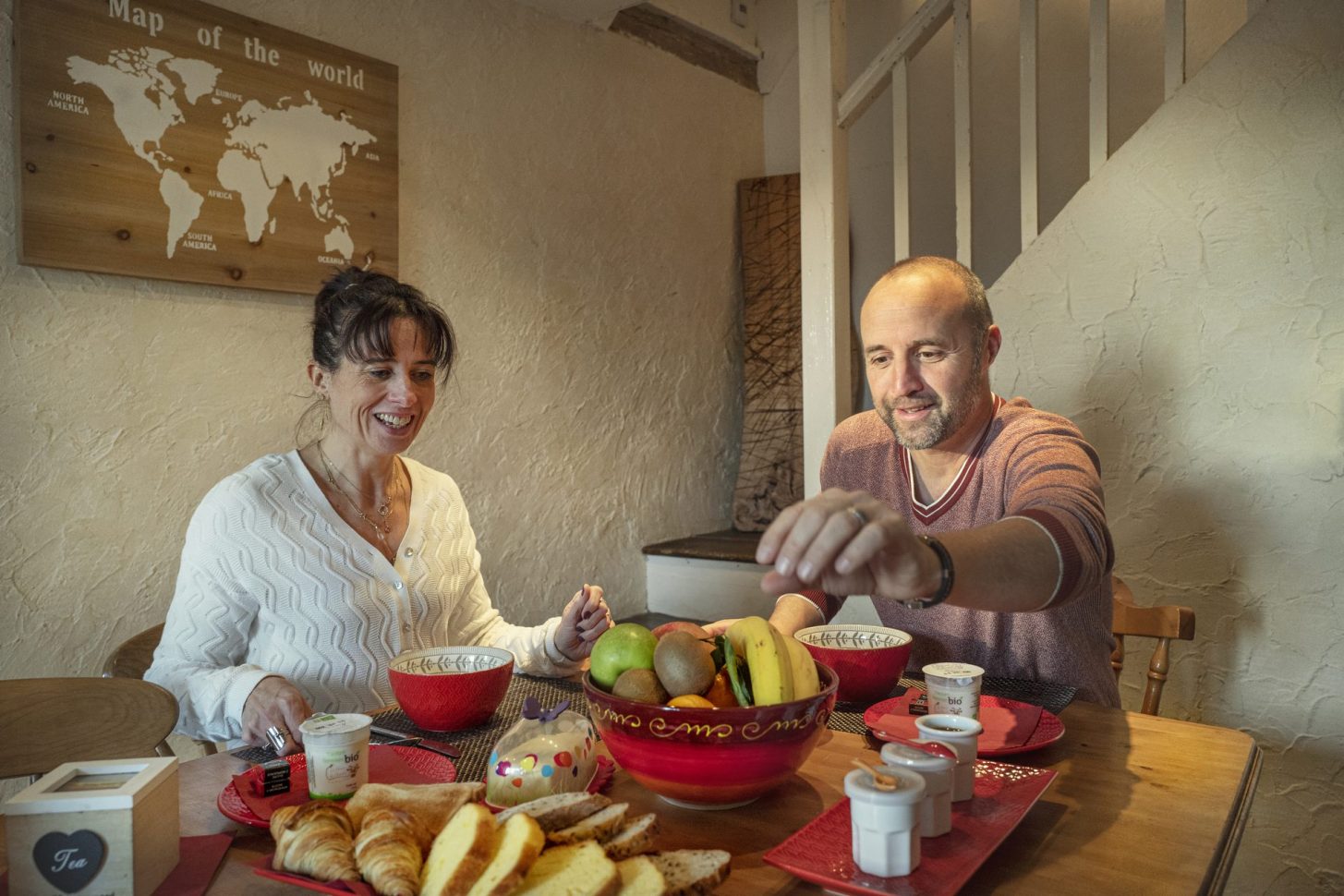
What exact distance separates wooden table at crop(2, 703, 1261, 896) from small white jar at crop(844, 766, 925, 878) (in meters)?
0.06

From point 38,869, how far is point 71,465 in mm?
1687

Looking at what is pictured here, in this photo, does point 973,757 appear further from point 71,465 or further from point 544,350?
point 544,350

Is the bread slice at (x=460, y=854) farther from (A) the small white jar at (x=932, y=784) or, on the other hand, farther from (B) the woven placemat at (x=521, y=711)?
(A) the small white jar at (x=932, y=784)

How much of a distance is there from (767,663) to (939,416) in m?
0.92

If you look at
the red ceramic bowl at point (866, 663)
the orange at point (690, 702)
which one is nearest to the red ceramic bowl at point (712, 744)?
the orange at point (690, 702)

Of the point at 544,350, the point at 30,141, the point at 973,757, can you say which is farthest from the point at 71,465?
the point at 973,757

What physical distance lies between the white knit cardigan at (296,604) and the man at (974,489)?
2.14 ft

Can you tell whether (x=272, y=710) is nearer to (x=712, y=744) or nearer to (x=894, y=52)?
(x=712, y=744)

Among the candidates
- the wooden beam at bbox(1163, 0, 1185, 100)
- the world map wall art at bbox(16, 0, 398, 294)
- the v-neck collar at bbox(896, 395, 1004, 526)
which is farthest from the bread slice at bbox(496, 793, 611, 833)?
the wooden beam at bbox(1163, 0, 1185, 100)

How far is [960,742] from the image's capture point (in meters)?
0.94

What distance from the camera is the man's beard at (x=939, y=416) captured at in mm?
1697

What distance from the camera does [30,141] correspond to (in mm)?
2064

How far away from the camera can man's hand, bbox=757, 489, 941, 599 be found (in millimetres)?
847

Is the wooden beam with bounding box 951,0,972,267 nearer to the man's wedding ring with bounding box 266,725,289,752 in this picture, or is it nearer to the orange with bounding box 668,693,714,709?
the orange with bounding box 668,693,714,709
